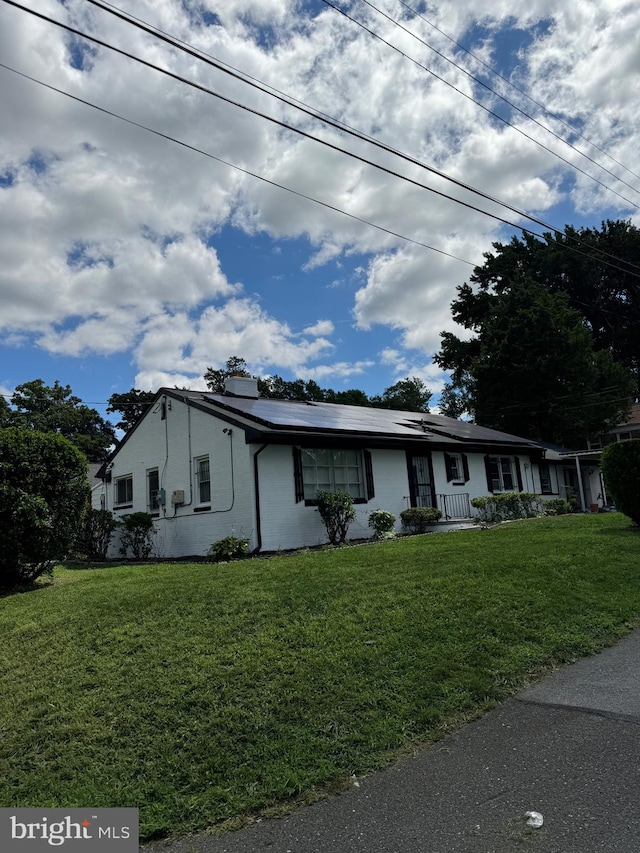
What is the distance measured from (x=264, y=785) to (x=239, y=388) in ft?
53.6

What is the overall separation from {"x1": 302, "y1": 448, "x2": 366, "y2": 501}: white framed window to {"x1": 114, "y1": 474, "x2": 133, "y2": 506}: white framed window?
23.9 ft

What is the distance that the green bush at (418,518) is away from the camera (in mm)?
16188

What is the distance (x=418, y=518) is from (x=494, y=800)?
1303 cm

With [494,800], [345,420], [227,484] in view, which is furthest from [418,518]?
[494,800]

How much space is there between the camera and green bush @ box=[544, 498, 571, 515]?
21116 millimetres

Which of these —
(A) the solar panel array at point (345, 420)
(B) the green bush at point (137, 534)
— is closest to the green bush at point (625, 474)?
(A) the solar panel array at point (345, 420)

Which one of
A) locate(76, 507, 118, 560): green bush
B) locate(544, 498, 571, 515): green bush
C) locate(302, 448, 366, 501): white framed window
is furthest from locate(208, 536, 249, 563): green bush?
locate(544, 498, 571, 515): green bush

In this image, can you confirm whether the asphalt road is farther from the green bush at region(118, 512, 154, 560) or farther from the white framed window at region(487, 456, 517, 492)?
the white framed window at region(487, 456, 517, 492)

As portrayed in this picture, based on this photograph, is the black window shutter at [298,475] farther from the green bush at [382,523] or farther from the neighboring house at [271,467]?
the green bush at [382,523]

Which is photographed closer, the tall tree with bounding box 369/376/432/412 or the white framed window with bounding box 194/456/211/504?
the white framed window with bounding box 194/456/211/504

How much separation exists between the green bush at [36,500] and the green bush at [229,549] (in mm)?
3537

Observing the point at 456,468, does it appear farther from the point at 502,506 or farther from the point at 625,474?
the point at 625,474

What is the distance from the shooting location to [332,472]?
15359mm

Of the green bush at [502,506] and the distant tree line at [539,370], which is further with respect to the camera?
the distant tree line at [539,370]
